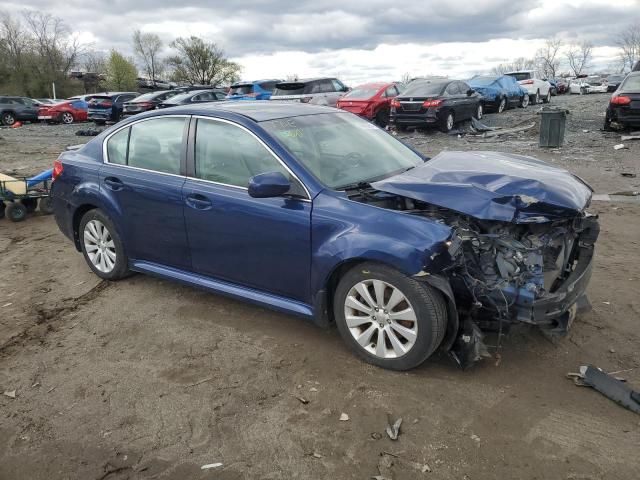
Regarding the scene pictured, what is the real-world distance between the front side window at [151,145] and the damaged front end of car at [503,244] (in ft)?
5.74

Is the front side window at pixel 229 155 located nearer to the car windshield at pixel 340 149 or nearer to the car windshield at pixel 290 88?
the car windshield at pixel 340 149

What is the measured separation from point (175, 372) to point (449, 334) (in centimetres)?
183

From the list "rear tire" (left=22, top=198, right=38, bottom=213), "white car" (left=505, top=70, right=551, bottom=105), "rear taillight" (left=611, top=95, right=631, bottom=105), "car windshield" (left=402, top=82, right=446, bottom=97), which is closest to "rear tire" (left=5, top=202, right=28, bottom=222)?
"rear tire" (left=22, top=198, right=38, bottom=213)

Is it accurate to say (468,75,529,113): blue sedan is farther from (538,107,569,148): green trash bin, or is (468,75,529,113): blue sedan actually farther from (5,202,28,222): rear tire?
(5,202,28,222): rear tire

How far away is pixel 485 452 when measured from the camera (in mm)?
2770

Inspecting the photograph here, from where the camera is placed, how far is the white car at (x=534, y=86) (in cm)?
2491

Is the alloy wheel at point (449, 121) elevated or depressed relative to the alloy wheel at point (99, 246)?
elevated

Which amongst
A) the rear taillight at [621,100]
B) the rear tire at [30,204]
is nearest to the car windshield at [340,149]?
the rear tire at [30,204]

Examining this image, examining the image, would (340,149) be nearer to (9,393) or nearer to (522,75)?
(9,393)

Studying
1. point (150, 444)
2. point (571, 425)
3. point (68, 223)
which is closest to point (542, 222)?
point (571, 425)

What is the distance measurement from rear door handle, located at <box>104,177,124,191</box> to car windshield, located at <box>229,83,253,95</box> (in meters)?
17.2

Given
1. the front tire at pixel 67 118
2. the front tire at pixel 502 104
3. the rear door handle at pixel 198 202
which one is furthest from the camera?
the front tire at pixel 67 118

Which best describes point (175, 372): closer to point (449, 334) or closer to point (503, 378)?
point (449, 334)

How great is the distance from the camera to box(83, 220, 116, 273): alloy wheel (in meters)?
5.00
